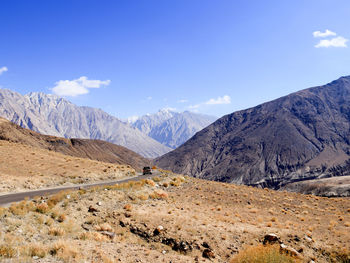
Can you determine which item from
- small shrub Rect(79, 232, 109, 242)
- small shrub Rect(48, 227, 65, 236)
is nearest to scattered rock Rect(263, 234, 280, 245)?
small shrub Rect(79, 232, 109, 242)

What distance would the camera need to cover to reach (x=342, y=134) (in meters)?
176

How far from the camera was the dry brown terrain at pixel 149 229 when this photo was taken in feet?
30.4

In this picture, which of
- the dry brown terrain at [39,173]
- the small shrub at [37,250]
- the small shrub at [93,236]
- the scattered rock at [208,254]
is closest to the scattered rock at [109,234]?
the small shrub at [93,236]

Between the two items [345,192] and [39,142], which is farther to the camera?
[39,142]

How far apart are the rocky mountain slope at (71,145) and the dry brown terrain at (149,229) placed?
8201 centimetres

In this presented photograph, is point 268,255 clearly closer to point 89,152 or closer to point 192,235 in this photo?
point 192,235

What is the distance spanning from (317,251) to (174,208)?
9198 millimetres

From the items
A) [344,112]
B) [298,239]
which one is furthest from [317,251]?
[344,112]

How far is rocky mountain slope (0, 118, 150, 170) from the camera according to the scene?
9012 centimetres

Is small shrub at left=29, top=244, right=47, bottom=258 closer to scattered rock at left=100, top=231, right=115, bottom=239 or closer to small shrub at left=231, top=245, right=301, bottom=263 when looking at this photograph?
scattered rock at left=100, top=231, right=115, bottom=239

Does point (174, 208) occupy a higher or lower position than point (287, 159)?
higher

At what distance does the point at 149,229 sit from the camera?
42.4ft

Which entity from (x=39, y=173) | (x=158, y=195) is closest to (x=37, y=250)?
(x=158, y=195)

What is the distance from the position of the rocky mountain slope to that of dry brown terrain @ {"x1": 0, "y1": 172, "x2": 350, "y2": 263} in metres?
82.0
